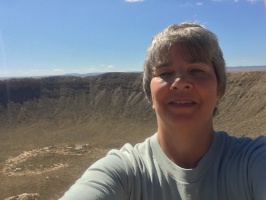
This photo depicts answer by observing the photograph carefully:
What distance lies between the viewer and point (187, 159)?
241 centimetres

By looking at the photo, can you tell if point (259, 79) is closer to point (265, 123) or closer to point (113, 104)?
point (265, 123)

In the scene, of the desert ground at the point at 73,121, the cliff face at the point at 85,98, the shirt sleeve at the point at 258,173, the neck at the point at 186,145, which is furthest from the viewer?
the cliff face at the point at 85,98

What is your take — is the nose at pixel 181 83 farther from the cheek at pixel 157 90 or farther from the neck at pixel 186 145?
the neck at pixel 186 145

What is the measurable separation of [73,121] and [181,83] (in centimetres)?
6476

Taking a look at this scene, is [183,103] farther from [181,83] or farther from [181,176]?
[181,176]

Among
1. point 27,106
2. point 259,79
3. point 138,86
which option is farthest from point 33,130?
point 259,79

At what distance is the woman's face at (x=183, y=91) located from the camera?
230cm

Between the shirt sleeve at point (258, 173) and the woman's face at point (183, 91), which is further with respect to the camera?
the woman's face at point (183, 91)

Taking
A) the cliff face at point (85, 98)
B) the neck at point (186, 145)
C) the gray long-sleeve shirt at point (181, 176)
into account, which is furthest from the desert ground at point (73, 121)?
the gray long-sleeve shirt at point (181, 176)

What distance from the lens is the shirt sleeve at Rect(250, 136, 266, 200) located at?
1.98 m

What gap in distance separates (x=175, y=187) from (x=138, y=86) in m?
67.8

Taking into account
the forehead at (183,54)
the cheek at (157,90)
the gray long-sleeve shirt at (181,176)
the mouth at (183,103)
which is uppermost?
the forehead at (183,54)

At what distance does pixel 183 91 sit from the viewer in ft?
7.54

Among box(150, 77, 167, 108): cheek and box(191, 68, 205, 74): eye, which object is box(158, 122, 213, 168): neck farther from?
box(191, 68, 205, 74): eye
